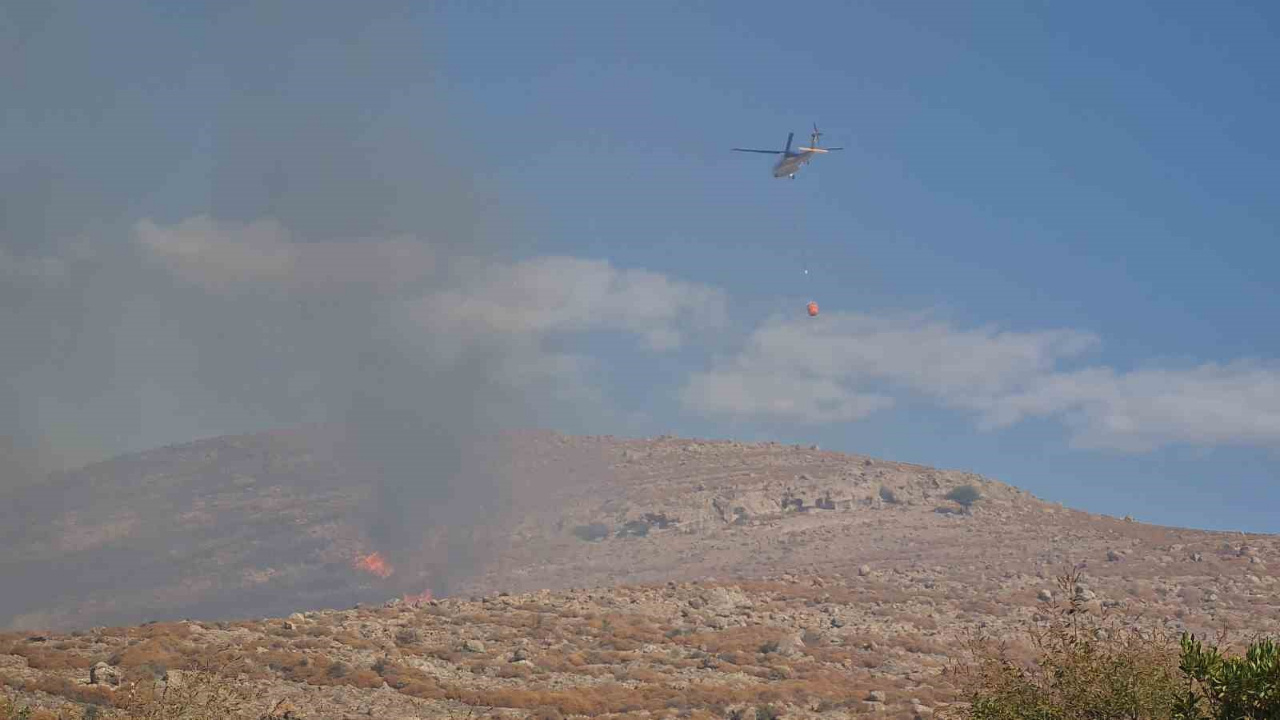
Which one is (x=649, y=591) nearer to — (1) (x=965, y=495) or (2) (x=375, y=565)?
(1) (x=965, y=495)

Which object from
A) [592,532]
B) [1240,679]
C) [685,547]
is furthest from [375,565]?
[1240,679]

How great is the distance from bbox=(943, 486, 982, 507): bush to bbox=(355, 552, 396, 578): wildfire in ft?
268

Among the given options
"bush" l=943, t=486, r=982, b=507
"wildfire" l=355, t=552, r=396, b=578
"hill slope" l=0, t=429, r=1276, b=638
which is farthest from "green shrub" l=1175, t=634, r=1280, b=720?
"wildfire" l=355, t=552, r=396, b=578

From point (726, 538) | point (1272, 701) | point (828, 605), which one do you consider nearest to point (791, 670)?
point (828, 605)

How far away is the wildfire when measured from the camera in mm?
175875

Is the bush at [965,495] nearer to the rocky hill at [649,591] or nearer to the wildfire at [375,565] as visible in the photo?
the rocky hill at [649,591]

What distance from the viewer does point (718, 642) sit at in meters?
82.3

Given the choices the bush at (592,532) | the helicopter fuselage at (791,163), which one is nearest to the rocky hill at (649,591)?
the bush at (592,532)

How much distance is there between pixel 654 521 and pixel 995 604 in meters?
62.8

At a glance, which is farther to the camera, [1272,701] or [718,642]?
[718,642]

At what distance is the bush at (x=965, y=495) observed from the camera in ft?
494

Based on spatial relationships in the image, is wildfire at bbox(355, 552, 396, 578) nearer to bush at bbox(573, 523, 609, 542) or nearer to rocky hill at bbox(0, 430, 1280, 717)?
rocky hill at bbox(0, 430, 1280, 717)

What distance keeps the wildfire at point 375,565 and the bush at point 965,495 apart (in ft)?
268

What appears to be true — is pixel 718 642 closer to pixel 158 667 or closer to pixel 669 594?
pixel 669 594
